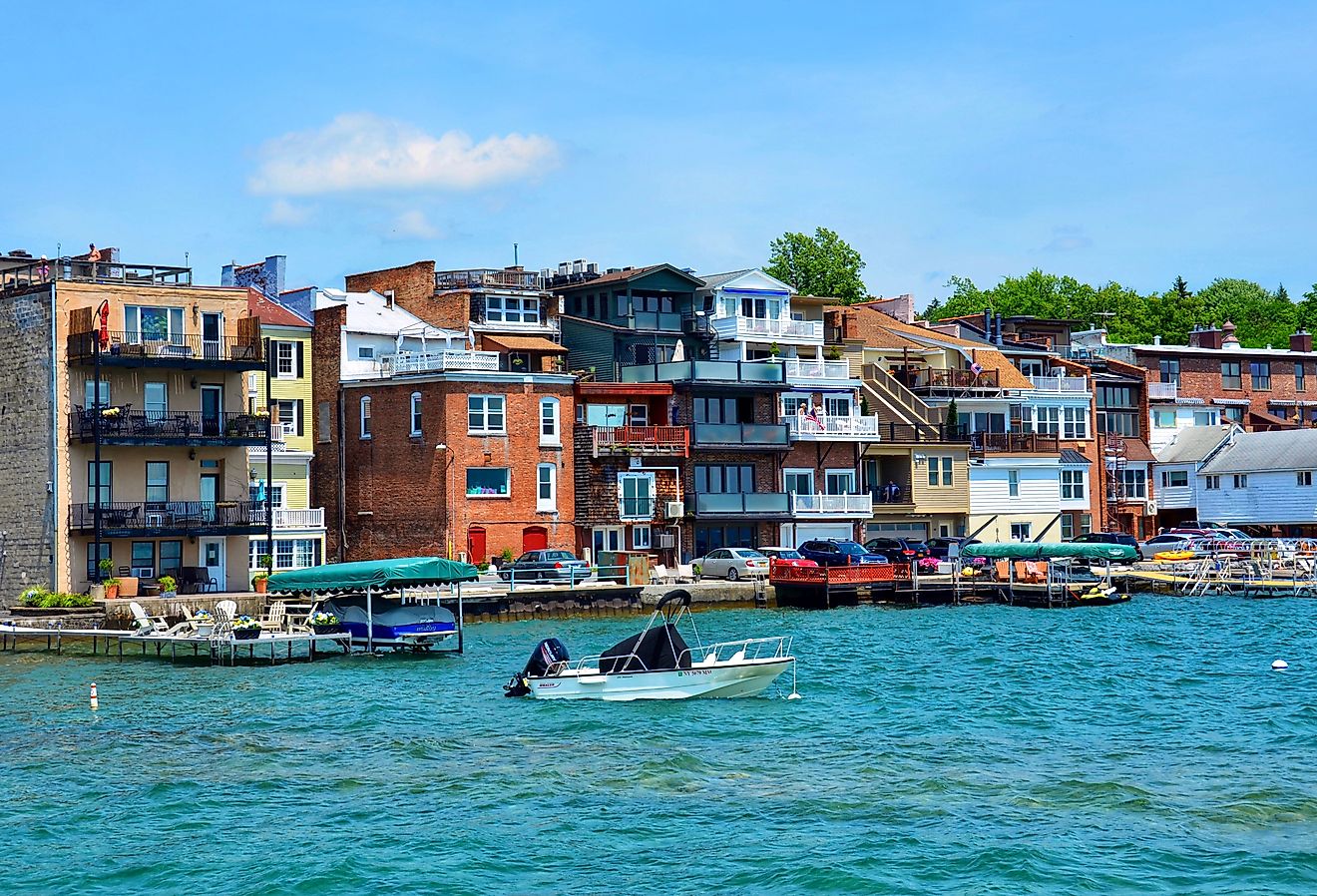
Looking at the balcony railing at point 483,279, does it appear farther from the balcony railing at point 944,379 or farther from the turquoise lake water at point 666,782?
the turquoise lake water at point 666,782

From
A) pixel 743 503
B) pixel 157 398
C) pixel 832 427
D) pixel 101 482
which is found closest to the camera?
pixel 101 482

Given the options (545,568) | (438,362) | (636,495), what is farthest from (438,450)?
(636,495)

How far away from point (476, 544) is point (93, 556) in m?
17.6

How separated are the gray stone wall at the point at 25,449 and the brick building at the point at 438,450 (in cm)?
1621

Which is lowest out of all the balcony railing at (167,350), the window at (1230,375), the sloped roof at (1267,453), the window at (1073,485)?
the window at (1073,485)

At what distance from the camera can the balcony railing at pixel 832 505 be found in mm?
79562

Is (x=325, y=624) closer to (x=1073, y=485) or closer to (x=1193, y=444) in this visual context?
(x=1073, y=485)

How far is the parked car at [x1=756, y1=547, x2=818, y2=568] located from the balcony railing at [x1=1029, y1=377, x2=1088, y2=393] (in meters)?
24.2

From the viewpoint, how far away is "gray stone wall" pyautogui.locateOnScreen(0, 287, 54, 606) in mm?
58344

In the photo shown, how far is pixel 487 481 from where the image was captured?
2844 inches

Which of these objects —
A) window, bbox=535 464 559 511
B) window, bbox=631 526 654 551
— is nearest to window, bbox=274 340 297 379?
window, bbox=535 464 559 511

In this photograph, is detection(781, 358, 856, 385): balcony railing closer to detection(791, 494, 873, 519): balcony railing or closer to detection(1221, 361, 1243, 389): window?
detection(791, 494, 873, 519): balcony railing

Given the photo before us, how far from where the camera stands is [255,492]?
67.2m

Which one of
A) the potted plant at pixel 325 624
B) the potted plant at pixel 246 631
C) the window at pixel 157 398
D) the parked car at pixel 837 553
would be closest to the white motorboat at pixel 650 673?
the potted plant at pixel 246 631
